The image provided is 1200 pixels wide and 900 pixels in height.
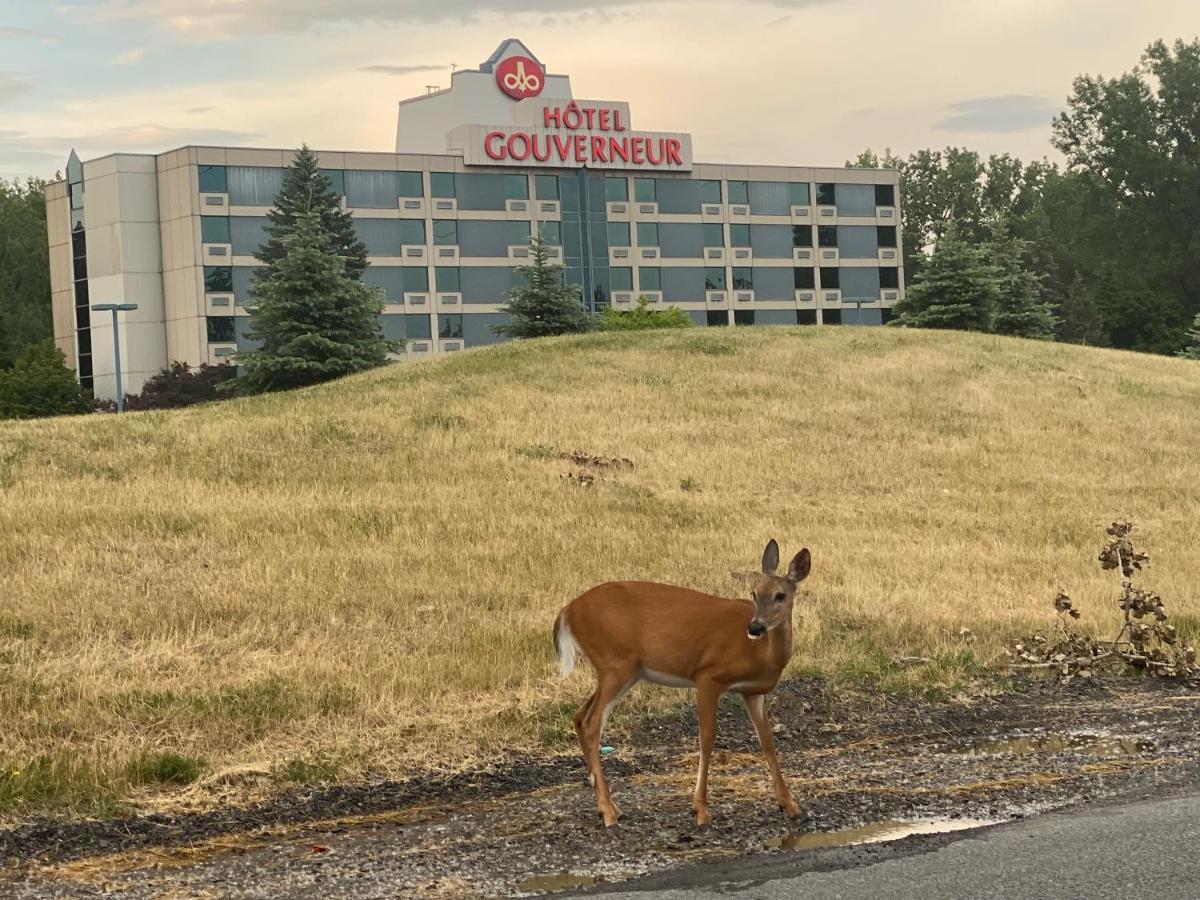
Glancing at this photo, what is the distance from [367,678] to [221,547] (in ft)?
22.9

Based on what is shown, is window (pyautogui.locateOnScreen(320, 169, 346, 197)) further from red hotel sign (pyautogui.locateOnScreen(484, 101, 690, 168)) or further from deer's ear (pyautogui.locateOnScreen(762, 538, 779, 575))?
deer's ear (pyautogui.locateOnScreen(762, 538, 779, 575))

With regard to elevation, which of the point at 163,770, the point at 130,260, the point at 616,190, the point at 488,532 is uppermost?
the point at 616,190

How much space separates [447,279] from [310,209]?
673 inches

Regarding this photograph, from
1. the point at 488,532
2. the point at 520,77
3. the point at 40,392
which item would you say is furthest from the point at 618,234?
the point at 488,532

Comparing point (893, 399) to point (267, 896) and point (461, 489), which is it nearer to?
point (461, 489)

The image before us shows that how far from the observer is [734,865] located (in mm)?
7887

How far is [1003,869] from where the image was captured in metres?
7.50

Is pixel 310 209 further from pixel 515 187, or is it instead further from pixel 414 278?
pixel 515 187

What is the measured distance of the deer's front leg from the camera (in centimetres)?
860

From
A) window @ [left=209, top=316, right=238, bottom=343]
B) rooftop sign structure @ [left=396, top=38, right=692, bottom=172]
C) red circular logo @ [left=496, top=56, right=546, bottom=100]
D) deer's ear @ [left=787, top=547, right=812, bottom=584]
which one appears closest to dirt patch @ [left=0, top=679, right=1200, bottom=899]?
deer's ear @ [left=787, top=547, right=812, bottom=584]

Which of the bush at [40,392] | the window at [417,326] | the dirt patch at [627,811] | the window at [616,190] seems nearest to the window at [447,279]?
the window at [417,326]

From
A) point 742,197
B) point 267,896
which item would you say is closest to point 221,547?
point 267,896

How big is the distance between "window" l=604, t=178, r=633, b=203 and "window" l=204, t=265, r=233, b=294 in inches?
881

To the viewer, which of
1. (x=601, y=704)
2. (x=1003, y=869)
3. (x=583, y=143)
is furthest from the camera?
(x=583, y=143)
